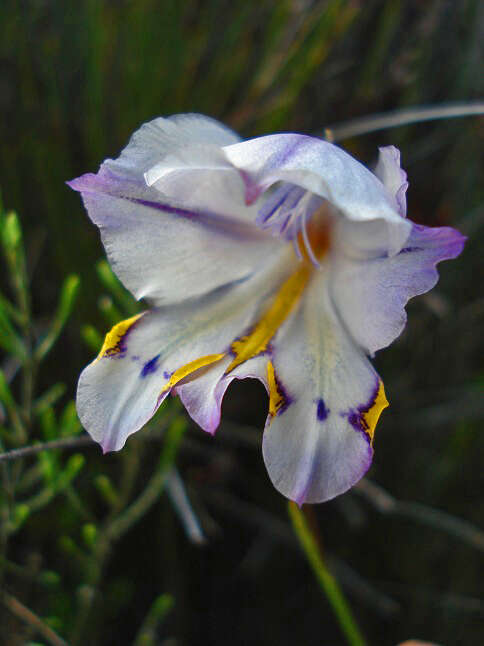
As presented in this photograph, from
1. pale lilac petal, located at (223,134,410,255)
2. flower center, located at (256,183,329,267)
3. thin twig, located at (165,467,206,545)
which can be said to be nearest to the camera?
pale lilac petal, located at (223,134,410,255)

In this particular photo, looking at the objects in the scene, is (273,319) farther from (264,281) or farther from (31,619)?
(31,619)

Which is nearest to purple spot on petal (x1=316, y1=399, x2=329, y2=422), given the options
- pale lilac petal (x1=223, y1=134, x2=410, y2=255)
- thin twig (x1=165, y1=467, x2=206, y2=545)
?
pale lilac petal (x1=223, y1=134, x2=410, y2=255)

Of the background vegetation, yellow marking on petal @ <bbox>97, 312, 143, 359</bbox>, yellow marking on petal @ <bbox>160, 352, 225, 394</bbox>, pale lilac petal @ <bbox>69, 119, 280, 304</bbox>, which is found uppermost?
pale lilac petal @ <bbox>69, 119, 280, 304</bbox>

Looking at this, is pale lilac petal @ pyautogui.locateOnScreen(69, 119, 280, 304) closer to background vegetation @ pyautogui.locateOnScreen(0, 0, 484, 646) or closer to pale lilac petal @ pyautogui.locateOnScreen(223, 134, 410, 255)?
pale lilac petal @ pyautogui.locateOnScreen(223, 134, 410, 255)

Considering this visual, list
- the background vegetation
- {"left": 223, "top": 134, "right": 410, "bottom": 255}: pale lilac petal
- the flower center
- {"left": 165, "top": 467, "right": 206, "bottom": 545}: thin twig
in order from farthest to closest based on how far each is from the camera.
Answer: the background vegetation → {"left": 165, "top": 467, "right": 206, "bottom": 545}: thin twig → the flower center → {"left": 223, "top": 134, "right": 410, "bottom": 255}: pale lilac petal

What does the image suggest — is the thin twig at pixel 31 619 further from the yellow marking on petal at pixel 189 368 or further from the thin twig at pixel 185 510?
the yellow marking on petal at pixel 189 368

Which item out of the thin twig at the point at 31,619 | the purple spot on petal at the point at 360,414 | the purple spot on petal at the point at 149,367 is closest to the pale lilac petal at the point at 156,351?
the purple spot on petal at the point at 149,367
